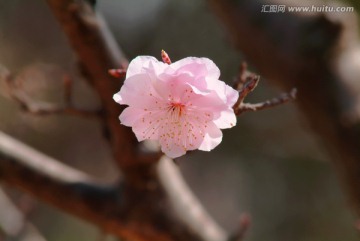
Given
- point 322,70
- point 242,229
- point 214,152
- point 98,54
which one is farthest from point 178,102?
point 214,152

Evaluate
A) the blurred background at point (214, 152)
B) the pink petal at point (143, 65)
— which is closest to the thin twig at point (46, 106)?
the pink petal at point (143, 65)

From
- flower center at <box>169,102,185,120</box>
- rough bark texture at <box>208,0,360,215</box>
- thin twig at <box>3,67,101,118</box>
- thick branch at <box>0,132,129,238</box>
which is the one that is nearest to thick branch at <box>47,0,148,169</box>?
thin twig at <box>3,67,101,118</box>

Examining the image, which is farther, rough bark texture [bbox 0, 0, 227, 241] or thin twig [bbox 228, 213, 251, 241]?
rough bark texture [bbox 0, 0, 227, 241]

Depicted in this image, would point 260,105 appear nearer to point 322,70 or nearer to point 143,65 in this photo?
point 143,65

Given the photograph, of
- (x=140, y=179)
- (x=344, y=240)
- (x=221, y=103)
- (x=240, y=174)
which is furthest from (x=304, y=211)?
(x=221, y=103)

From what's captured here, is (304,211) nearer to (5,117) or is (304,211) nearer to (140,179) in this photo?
(5,117)

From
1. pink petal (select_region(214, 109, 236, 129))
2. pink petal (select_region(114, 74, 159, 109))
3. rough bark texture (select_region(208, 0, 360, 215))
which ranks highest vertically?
pink petal (select_region(114, 74, 159, 109))

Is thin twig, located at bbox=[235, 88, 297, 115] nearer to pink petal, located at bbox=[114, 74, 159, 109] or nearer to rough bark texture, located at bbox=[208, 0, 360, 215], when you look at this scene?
pink petal, located at bbox=[114, 74, 159, 109]
